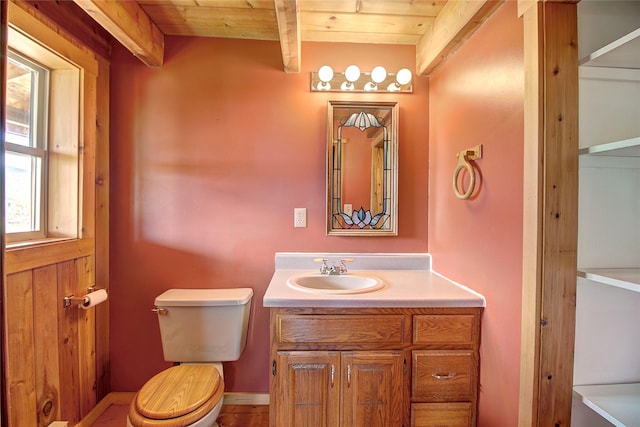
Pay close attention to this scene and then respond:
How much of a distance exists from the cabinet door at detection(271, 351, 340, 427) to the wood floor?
54 cm

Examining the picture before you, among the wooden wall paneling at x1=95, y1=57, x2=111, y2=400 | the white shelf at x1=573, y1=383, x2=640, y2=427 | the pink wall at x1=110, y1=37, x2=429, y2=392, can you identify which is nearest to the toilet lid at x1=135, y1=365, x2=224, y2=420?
the pink wall at x1=110, y1=37, x2=429, y2=392

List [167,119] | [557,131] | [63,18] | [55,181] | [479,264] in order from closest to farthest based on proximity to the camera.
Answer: [557,131] < [479,264] < [63,18] < [55,181] < [167,119]

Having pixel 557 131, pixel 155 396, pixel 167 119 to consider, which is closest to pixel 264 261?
pixel 155 396

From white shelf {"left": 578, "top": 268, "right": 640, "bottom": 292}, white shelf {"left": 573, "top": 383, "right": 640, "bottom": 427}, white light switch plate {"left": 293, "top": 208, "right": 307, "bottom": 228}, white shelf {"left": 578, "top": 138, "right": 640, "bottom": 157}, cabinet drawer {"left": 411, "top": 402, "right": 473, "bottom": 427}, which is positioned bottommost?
cabinet drawer {"left": 411, "top": 402, "right": 473, "bottom": 427}

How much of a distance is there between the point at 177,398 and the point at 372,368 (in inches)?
32.8

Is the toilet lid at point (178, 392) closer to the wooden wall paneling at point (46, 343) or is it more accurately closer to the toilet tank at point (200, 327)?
the toilet tank at point (200, 327)

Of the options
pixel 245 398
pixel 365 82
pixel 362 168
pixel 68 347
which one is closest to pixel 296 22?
pixel 365 82

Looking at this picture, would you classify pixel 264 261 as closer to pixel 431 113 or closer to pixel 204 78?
pixel 204 78

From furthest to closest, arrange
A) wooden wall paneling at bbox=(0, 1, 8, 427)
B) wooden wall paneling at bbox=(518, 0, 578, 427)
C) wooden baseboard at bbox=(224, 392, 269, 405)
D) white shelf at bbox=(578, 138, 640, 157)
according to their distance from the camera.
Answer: wooden baseboard at bbox=(224, 392, 269, 405) < wooden wall paneling at bbox=(518, 0, 578, 427) < white shelf at bbox=(578, 138, 640, 157) < wooden wall paneling at bbox=(0, 1, 8, 427)

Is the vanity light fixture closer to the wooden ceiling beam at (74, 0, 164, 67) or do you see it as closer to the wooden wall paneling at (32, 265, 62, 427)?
the wooden ceiling beam at (74, 0, 164, 67)

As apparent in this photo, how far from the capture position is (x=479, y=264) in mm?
1249

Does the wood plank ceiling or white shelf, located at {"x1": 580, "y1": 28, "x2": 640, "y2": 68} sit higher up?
the wood plank ceiling

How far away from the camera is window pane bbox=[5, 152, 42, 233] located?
49.9 inches

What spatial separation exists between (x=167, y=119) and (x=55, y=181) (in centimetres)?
66
